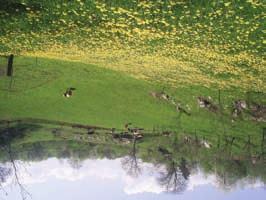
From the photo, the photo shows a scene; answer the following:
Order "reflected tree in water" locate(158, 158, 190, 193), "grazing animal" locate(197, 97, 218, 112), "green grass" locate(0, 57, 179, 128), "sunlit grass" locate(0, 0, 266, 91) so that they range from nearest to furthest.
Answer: "sunlit grass" locate(0, 0, 266, 91)
"grazing animal" locate(197, 97, 218, 112)
"green grass" locate(0, 57, 179, 128)
"reflected tree in water" locate(158, 158, 190, 193)

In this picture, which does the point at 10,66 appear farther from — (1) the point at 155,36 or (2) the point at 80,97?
(1) the point at 155,36

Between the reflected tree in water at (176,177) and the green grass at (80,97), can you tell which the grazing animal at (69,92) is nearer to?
the green grass at (80,97)

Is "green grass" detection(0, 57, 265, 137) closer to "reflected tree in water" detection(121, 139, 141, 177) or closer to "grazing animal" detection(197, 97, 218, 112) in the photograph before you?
"grazing animal" detection(197, 97, 218, 112)

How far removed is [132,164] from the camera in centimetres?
4284

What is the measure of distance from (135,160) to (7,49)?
16292 mm

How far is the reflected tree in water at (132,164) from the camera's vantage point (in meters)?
42.5

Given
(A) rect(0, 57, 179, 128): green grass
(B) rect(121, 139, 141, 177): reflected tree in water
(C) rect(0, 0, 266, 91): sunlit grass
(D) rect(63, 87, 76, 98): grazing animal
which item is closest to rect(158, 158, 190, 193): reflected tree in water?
(B) rect(121, 139, 141, 177): reflected tree in water

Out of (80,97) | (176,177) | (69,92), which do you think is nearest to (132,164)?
(176,177)

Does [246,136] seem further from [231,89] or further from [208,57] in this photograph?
[208,57]

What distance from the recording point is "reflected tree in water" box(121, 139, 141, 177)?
1674 inches

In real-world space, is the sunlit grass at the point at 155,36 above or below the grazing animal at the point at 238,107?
above

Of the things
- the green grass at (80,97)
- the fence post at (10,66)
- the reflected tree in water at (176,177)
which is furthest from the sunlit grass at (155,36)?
the reflected tree in water at (176,177)

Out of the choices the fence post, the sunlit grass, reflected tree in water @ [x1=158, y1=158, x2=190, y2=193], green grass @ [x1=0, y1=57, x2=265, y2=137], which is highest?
the sunlit grass

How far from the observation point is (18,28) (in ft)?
99.9
